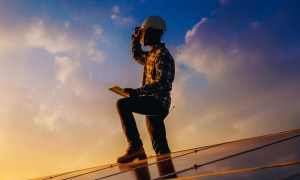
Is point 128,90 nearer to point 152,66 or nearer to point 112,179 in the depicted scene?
point 152,66

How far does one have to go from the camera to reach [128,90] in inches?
198

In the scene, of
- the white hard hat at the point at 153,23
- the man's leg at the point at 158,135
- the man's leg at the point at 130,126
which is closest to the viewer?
the man's leg at the point at 130,126

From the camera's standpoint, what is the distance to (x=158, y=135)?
5543mm

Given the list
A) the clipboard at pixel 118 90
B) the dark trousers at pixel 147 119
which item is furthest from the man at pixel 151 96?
the clipboard at pixel 118 90

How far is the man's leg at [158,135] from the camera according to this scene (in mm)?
5531

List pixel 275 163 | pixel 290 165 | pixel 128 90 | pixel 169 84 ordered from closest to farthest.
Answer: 1. pixel 290 165
2. pixel 275 163
3. pixel 128 90
4. pixel 169 84

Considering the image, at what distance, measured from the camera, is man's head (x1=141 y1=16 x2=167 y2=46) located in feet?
19.1

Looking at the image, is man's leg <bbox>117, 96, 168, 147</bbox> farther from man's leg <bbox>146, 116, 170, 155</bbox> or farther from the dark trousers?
man's leg <bbox>146, 116, 170, 155</bbox>

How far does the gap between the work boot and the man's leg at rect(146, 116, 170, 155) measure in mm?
401

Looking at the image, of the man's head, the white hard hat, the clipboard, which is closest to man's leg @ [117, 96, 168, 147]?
the clipboard

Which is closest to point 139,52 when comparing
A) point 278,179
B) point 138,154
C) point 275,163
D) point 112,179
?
point 138,154

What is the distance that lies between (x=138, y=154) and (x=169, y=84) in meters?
1.17

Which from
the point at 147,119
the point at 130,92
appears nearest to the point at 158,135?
the point at 147,119

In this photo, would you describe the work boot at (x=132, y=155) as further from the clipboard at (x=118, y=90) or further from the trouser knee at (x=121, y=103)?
the clipboard at (x=118, y=90)
